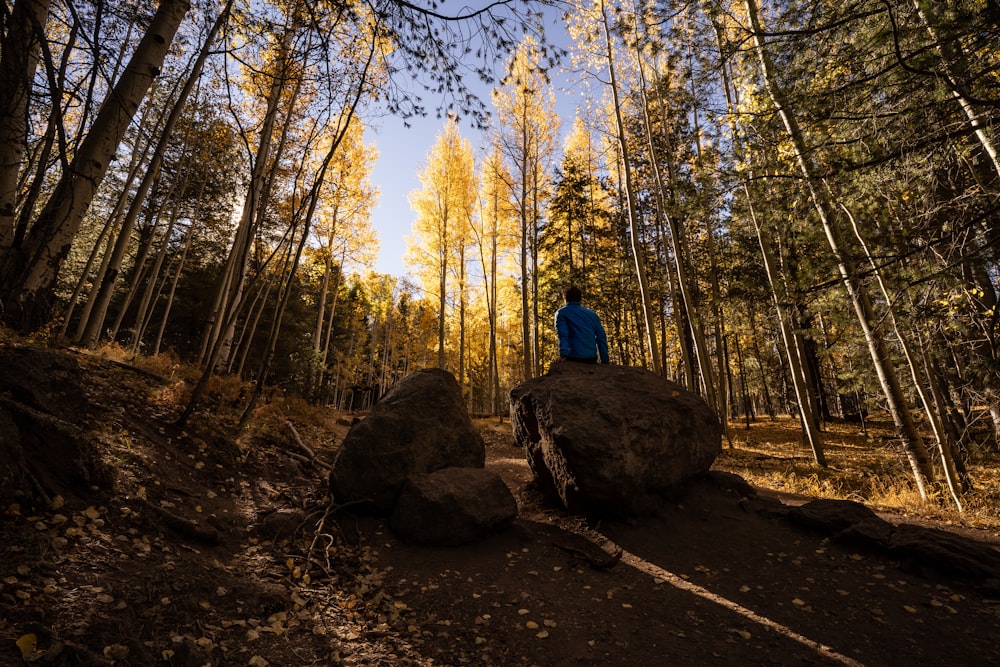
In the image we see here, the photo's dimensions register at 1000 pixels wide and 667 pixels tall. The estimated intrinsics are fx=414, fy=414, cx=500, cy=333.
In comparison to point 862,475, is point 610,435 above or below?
above

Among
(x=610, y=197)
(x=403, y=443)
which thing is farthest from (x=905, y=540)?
(x=610, y=197)

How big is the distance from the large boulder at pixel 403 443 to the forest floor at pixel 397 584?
0.38 m

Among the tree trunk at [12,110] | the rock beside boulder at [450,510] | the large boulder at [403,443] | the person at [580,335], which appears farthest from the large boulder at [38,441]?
the person at [580,335]

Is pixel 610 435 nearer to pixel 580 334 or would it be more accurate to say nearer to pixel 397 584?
pixel 580 334

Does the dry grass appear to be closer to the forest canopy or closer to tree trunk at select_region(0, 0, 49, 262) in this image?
the forest canopy

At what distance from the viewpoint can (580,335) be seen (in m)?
5.99

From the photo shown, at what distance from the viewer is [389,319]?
30094mm

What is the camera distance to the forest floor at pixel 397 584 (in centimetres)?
240

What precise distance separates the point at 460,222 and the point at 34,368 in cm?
1495

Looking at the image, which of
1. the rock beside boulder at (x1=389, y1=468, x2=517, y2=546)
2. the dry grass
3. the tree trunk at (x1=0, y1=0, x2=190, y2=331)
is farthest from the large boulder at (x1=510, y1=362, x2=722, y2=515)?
the tree trunk at (x1=0, y1=0, x2=190, y2=331)

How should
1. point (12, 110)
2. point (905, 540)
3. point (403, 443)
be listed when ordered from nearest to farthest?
point (12, 110)
point (905, 540)
point (403, 443)

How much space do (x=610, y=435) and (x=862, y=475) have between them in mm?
6426

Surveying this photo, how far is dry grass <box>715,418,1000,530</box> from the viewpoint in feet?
18.0

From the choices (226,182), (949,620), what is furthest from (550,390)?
(226,182)
